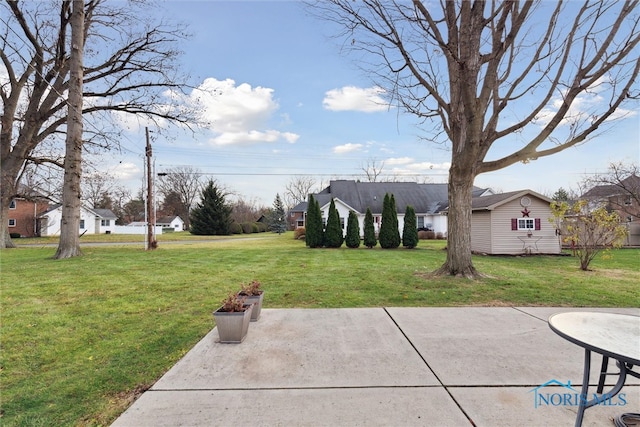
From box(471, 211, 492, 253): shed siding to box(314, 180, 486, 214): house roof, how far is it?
1121cm

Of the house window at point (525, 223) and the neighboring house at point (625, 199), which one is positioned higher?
the neighboring house at point (625, 199)

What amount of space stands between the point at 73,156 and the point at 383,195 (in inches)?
940

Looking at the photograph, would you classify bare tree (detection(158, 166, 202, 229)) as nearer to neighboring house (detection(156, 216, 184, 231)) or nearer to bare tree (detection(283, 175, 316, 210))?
neighboring house (detection(156, 216, 184, 231))

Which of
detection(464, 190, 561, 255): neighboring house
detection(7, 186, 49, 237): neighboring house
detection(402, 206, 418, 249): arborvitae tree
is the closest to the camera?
detection(464, 190, 561, 255): neighboring house

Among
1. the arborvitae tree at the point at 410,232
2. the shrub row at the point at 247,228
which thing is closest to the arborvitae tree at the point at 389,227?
the arborvitae tree at the point at 410,232

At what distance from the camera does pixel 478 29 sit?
6.86m

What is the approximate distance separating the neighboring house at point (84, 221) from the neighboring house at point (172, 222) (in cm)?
1116

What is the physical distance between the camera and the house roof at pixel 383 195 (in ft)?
93.4

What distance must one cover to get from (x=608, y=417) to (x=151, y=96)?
17094 millimetres

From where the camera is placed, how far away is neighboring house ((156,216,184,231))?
55750mm

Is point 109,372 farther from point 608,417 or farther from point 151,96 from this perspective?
point 151,96

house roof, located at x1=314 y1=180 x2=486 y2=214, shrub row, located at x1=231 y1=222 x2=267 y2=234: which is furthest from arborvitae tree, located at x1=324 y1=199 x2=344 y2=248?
shrub row, located at x1=231 y1=222 x2=267 y2=234

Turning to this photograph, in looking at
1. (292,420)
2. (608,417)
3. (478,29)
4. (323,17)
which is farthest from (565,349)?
(323,17)
